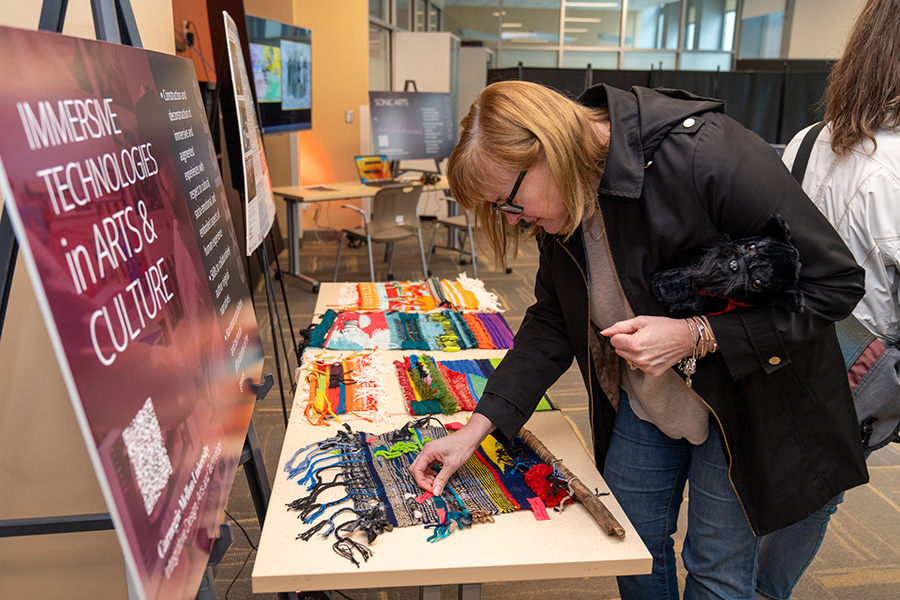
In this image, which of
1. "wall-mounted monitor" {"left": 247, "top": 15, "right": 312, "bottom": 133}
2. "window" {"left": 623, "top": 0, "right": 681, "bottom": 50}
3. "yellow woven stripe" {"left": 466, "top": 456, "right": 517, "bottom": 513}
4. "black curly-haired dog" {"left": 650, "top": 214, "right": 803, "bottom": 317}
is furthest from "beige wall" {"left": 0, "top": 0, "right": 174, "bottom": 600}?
"window" {"left": 623, "top": 0, "right": 681, "bottom": 50}

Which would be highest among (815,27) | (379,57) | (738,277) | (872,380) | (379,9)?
(379,9)

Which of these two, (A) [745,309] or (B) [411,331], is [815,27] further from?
(A) [745,309]

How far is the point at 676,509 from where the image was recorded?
137 centimetres

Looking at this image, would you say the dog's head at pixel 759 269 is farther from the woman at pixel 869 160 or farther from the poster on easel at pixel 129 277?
the poster on easel at pixel 129 277

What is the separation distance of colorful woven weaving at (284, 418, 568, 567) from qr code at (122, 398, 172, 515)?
0.38 m

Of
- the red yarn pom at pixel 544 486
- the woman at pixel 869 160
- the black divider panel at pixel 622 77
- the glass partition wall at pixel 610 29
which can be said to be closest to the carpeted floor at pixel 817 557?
the red yarn pom at pixel 544 486

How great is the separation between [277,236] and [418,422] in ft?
17.0

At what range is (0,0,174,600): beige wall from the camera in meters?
1.18

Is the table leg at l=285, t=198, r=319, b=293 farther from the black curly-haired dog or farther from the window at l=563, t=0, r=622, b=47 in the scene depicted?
the window at l=563, t=0, r=622, b=47

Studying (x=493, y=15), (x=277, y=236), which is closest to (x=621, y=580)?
(x=277, y=236)

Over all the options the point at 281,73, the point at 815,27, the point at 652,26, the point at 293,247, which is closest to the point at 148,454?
the point at 293,247

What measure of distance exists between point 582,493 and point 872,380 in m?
0.69

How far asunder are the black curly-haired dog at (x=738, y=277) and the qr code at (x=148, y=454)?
2.60 feet

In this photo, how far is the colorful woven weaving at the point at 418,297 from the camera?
7.42 ft
